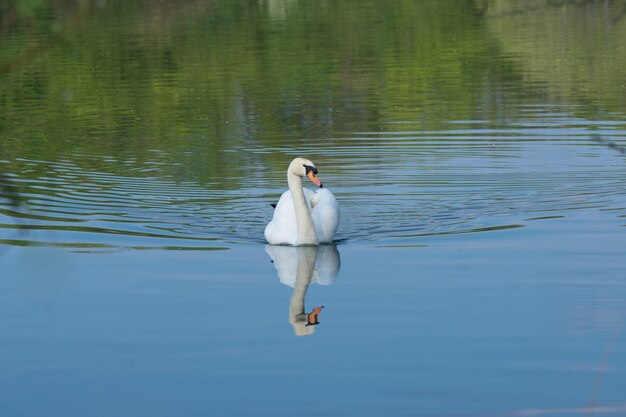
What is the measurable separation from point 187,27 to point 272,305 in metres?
49.9

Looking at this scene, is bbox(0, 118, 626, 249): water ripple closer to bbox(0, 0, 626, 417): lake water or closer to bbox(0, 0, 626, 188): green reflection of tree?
bbox(0, 0, 626, 417): lake water

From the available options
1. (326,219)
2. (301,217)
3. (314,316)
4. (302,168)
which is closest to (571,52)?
(302,168)

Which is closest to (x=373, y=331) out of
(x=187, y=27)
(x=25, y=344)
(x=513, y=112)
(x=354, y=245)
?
(x=25, y=344)

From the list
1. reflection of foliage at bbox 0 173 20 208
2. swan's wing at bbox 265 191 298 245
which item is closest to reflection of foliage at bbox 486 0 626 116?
swan's wing at bbox 265 191 298 245

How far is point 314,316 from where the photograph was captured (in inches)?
398

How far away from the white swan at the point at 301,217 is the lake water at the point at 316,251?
0.56 ft

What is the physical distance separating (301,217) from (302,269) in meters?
0.88

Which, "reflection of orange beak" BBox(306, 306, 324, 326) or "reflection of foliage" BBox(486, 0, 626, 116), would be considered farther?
"reflection of foliage" BBox(486, 0, 626, 116)

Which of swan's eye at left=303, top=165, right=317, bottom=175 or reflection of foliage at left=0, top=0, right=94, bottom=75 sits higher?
reflection of foliage at left=0, top=0, right=94, bottom=75

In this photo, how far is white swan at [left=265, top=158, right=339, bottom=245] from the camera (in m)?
13.0

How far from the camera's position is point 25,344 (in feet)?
30.6

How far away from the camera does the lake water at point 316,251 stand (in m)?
7.83

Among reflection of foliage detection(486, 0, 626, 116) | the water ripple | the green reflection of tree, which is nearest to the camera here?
the water ripple

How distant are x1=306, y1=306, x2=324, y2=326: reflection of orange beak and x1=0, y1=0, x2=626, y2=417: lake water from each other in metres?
0.04
